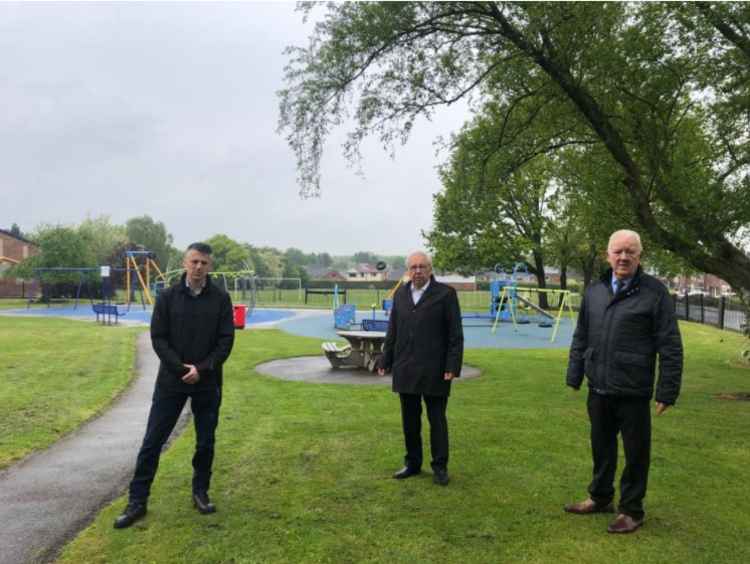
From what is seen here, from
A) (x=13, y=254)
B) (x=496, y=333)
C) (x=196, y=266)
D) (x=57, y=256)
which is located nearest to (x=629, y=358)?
(x=196, y=266)

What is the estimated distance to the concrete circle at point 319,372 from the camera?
10.6 metres

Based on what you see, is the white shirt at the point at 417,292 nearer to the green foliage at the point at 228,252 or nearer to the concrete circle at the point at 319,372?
the concrete circle at the point at 319,372

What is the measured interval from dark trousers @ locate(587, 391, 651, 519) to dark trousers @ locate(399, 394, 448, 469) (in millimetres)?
1213

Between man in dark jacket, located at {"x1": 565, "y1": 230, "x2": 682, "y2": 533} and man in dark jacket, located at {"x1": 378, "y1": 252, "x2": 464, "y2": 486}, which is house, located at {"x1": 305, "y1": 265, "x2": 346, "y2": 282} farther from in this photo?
man in dark jacket, located at {"x1": 565, "y1": 230, "x2": 682, "y2": 533}

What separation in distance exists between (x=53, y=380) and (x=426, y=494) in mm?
8161

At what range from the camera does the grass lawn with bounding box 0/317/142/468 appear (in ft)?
22.6

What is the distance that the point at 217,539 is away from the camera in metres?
3.97

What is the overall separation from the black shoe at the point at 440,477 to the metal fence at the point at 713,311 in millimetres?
23187

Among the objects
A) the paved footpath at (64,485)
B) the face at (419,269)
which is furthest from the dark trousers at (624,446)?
the paved footpath at (64,485)

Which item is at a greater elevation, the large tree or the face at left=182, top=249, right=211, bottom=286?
the large tree

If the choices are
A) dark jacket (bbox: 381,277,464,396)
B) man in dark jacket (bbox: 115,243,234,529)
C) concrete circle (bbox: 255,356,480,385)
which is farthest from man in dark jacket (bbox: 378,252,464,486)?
concrete circle (bbox: 255,356,480,385)

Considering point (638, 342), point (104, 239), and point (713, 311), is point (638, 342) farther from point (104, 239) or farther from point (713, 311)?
point (104, 239)

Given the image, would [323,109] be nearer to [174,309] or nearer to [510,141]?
[510,141]

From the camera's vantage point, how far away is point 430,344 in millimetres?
5000
